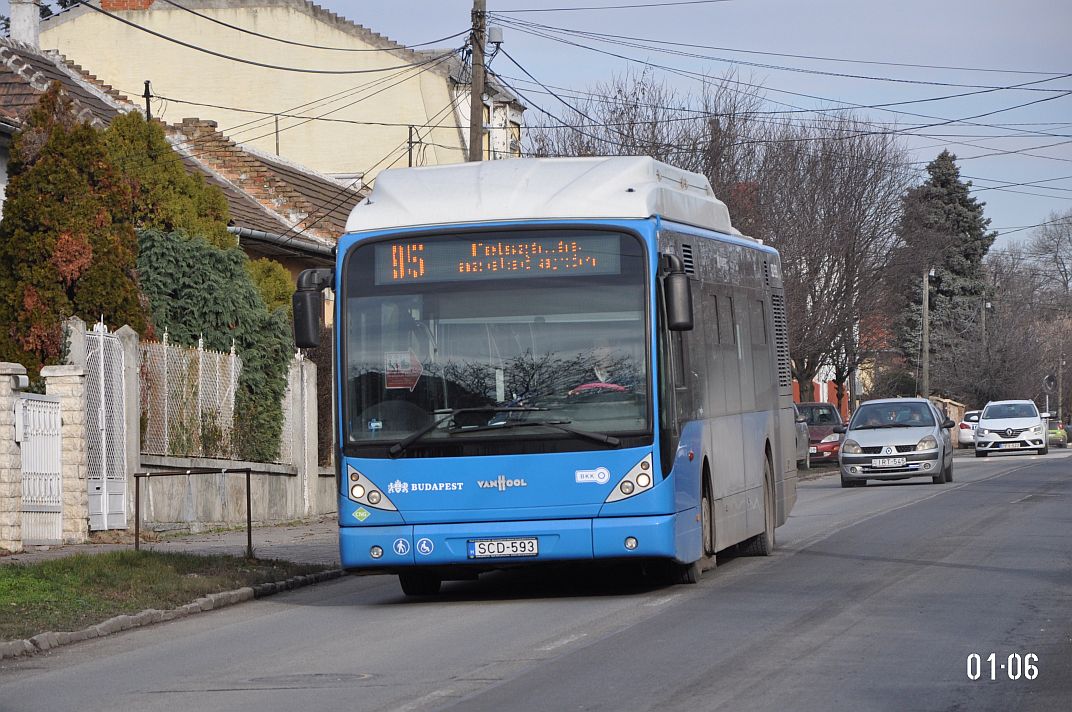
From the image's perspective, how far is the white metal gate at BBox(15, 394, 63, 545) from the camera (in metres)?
19.6

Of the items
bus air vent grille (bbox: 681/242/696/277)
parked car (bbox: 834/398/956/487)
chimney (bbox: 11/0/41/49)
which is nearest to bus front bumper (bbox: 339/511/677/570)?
bus air vent grille (bbox: 681/242/696/277)

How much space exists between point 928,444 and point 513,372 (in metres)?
20.7

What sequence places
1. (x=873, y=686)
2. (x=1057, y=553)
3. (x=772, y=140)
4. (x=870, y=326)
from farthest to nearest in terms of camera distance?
(x=870, y=326) → (x=772, y=140) → (x=1057, y=553) → (x=873, y=686)

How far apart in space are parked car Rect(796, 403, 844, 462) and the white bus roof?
32.9 m

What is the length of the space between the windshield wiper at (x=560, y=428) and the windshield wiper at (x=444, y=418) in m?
0.10

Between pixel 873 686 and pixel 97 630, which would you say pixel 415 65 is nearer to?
pixel 97 630

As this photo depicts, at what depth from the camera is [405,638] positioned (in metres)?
11.7

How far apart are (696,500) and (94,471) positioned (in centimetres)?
985

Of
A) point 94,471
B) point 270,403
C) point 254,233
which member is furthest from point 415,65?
point 94,471

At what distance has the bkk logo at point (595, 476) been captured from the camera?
43.0ft

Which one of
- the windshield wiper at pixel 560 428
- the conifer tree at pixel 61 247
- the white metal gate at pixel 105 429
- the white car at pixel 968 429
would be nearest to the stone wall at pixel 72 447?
the white metal gate at pixel 105 429

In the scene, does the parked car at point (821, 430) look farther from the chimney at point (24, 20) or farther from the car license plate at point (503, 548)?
the car license plate at point (503, 548)

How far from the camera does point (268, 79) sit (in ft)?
169

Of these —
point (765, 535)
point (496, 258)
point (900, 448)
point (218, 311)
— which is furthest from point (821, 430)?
point (496, 258)
